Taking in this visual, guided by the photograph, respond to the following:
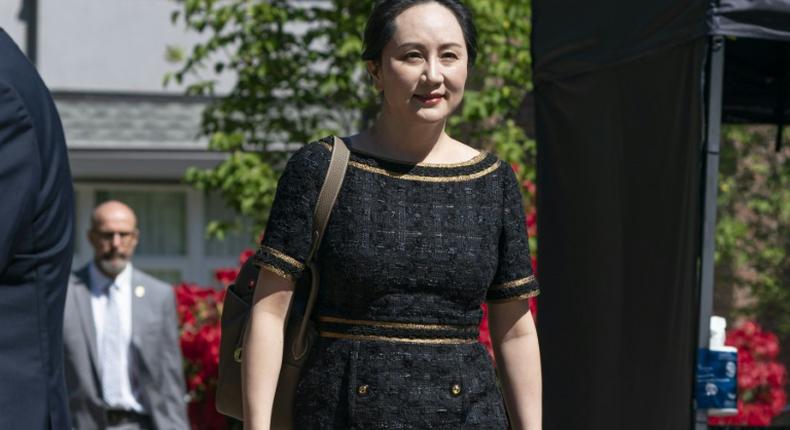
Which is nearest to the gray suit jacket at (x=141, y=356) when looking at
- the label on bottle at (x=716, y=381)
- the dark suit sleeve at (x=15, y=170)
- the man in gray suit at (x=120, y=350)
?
the man in gray suit at (x=120, y=350)

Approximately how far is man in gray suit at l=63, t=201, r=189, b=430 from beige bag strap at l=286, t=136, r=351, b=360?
4096 mm

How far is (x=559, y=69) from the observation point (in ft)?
20.3

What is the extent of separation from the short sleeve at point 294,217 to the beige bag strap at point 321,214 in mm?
13

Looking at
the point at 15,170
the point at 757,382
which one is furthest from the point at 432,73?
the point at 757,382

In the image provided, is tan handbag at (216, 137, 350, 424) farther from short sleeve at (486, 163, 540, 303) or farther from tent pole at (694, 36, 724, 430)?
tent pole at (694, 36, 724, 430)

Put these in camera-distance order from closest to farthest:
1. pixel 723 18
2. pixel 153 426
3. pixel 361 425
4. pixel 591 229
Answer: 1. pixel 361 425
2. pixel 723 18
3. pixel 591 229
4. pixel 153 426

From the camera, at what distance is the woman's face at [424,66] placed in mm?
3746

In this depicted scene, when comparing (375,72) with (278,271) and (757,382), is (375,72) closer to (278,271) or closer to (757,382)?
(278,271)

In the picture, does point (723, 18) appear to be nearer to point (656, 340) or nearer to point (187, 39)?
point (656, 340)

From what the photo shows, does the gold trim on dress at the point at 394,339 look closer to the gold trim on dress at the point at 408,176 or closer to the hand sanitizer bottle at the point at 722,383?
the gold trim on dress at the point at 408,176

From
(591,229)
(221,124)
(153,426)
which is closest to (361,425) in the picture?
(591,229)

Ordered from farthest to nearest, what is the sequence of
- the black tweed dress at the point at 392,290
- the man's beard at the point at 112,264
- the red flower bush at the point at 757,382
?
the red flower bush at the point at 757,382 → the man's beard at the point at 112,264 → the black tweed dress at the point at 392,290

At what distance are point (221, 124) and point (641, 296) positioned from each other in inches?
290

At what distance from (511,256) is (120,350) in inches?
173
